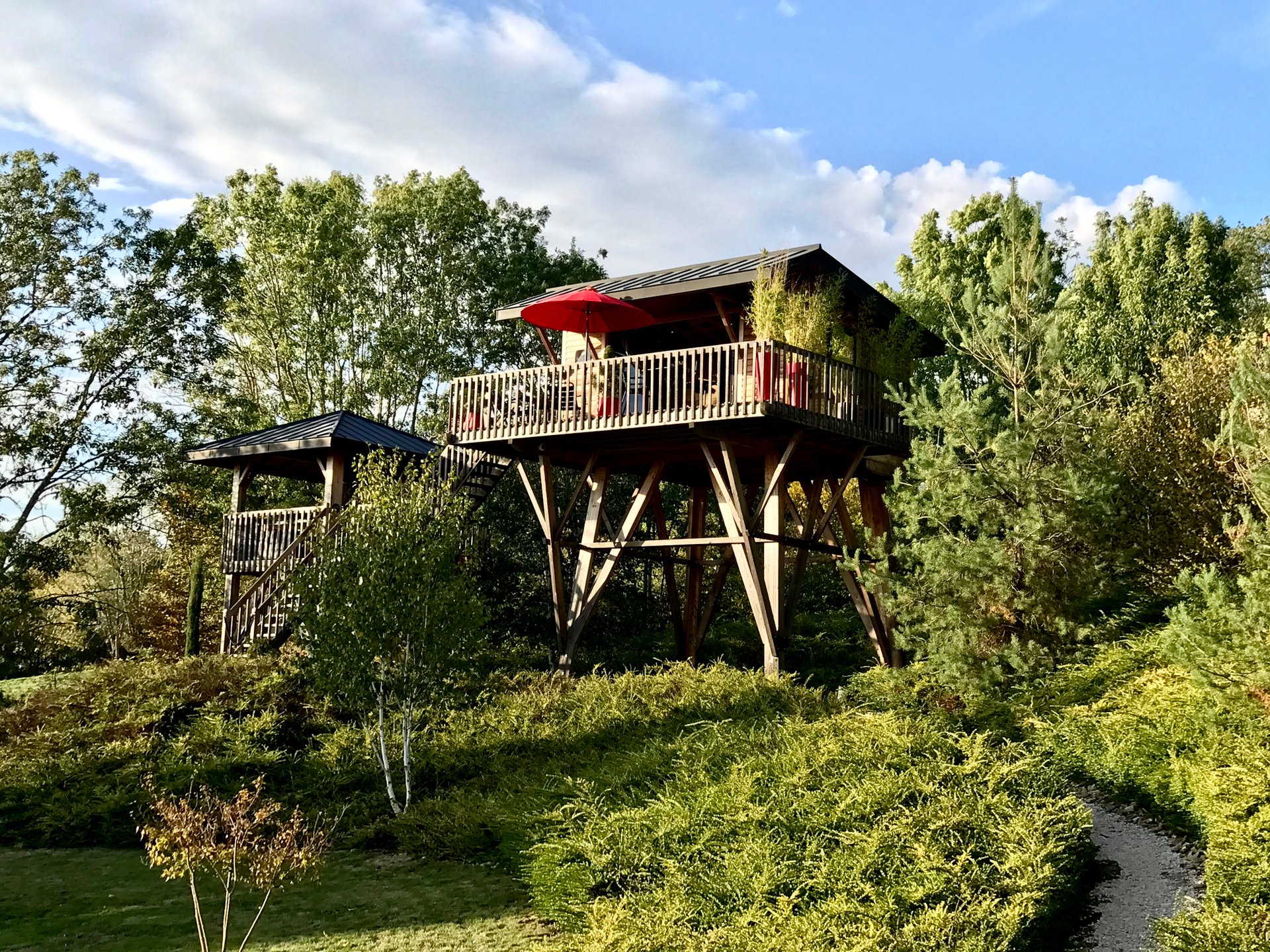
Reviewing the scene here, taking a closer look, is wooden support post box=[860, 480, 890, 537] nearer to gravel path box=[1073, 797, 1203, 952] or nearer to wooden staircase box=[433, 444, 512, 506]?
wooden staircase box=[433, 444, 512, 506]

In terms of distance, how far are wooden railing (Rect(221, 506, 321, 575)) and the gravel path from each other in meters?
14.2

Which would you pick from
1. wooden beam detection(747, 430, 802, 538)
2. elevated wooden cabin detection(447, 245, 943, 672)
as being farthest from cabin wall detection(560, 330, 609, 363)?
wooden beam detection(747, 430, 802, 538)

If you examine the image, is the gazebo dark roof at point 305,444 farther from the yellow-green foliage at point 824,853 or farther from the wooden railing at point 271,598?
the yellow-green foliage at point 824,853

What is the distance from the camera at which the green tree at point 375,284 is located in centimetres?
3447

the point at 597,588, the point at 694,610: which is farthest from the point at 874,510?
the point at 597,588

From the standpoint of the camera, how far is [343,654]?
551 inches

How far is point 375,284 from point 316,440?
15722mm

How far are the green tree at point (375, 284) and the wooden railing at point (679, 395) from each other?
47.8 ft

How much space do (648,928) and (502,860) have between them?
370cm

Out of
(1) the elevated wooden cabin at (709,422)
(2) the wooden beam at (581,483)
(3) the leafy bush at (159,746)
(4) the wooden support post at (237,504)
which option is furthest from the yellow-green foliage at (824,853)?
(4) the wooden support post at (237,504)

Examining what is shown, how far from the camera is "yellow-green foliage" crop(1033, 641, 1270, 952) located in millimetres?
7945

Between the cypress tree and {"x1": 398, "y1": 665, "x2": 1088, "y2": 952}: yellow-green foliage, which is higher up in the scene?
the cypress tree

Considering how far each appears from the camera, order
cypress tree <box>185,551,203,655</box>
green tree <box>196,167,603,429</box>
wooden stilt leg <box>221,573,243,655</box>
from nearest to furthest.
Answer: wooden stilt leg <box>221,573,243,655</box>, cypress tree <box>185,551,203,655</box>, green tree <box>196,167,603,429</box>

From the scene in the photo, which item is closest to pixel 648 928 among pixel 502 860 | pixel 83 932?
pixel 502 860
